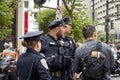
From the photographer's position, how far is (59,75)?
669cm

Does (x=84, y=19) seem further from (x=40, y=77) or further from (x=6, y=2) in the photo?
(x=40, y=77)

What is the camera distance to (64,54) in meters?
6.75

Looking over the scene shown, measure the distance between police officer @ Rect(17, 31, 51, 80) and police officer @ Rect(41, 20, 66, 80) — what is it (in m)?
1.32

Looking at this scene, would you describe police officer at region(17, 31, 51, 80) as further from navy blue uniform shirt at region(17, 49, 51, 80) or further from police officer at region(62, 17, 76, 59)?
police officer at region(62, 17, 76, 59)

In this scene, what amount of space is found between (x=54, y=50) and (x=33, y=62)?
1.54 m

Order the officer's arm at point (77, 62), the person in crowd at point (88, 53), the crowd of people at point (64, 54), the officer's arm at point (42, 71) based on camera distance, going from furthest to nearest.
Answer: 1. the officer's arm at point (77, 62)
2. the person in crowd at point (88, 53)
3. the crowd of people at point (64, 54)
4. the officer's arm at point (42, 71)

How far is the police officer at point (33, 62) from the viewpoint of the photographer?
5172 mm

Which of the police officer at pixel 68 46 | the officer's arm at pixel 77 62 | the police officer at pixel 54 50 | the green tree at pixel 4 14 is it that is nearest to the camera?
the officer's arm at pixel 77 62

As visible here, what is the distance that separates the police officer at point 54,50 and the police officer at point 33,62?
1316 millimetres

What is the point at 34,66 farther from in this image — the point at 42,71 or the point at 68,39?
the point at 68,39

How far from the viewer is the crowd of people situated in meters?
5.30

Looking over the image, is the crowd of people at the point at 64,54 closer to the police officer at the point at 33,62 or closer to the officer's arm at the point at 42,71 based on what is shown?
the police officer at the point at 33,62

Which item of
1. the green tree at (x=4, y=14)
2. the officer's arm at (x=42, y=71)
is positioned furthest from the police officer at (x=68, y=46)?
the green tree at (x=4, y=14)

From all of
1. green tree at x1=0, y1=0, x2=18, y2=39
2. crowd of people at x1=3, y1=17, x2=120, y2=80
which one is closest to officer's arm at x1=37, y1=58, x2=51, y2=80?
crowd of people at x1=3, y1=17, x2=120, y2=80
